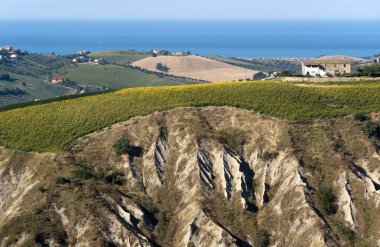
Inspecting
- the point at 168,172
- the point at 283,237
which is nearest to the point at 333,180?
the point at 283,237

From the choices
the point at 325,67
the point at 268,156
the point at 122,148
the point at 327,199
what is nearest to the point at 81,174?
the point at 122,148

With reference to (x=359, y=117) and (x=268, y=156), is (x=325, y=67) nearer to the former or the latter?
(x=359, y=117)

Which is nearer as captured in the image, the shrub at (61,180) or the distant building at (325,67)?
the shrub at (61,180)

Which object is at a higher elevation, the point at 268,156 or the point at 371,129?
the point at 371,129

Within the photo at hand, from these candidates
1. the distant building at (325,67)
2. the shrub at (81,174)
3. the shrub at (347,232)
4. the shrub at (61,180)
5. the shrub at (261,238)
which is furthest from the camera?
the distant building at (325,67)

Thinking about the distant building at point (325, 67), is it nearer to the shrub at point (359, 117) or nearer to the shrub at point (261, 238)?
the shrub at point (359, 117)

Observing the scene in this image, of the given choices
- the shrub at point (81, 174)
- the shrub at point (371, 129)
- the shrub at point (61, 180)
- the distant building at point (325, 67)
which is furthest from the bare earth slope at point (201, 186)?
the distant building at point (325, 67)

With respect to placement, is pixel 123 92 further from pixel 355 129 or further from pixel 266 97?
pixel 355 129
